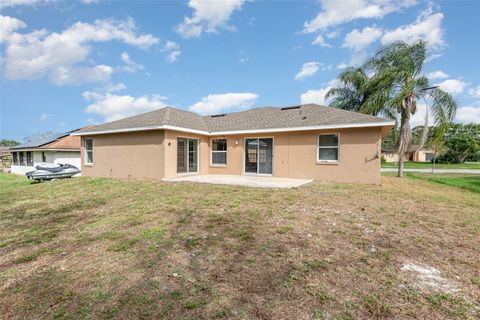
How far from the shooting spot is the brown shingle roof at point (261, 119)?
1127 cm

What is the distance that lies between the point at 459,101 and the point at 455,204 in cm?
898

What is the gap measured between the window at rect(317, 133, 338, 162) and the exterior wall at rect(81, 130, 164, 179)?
7544 mm

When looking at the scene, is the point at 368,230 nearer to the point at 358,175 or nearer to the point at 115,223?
the point at 115,223

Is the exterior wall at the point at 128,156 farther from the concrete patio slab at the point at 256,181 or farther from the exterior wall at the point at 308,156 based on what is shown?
the concrete patio slab at the point at 256,181

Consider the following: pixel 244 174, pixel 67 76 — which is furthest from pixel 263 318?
pixel 67 76

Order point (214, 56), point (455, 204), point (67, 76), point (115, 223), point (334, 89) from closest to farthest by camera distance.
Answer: point (115, 223) < point (455, 204) < point (214, 56) < point (334, 89) < point (67, 76)

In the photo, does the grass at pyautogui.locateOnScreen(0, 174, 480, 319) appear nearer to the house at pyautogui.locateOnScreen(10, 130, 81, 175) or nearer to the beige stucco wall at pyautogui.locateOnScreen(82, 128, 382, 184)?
the beige stucco wall at pyautogui.locateOnScreen(82, 128, 382, 184)

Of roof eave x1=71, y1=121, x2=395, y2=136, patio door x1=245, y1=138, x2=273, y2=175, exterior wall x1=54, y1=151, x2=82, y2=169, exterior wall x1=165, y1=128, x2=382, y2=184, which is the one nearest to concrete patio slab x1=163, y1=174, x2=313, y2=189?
exterior wall x1=165, y1=128, x2=382, y2=184

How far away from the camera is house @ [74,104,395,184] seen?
1072 centimetres

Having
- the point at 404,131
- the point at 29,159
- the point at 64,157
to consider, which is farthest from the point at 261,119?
the point at 29,159

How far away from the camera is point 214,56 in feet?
60.2

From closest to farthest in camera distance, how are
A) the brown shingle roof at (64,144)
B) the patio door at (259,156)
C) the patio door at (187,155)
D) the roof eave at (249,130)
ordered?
the roof eave at (249,130) → the patio door at (259,156) → the patio door at (187,155) → the brown shingle roof at (64,144)

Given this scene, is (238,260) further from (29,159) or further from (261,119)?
(29,159)

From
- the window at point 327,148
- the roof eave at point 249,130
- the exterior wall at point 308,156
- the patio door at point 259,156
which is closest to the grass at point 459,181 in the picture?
the exterior wall at point 308,156
